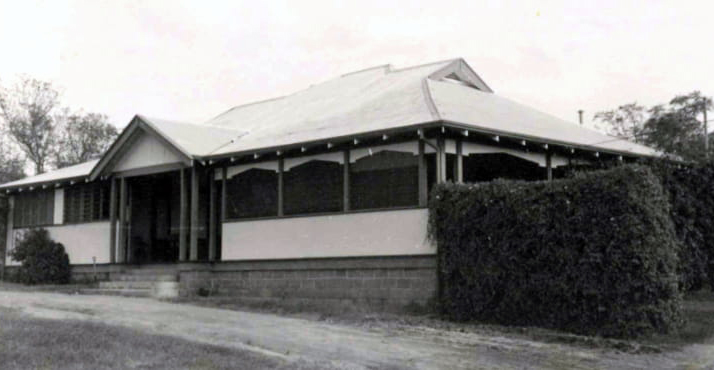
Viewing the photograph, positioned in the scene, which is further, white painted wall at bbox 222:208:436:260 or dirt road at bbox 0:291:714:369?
white painted wall at bbox 222:208:436:260

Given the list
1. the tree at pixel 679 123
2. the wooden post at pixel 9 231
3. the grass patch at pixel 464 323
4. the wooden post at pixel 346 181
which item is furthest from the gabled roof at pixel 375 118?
the tree at pixel 679 123

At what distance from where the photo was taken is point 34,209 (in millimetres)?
25125

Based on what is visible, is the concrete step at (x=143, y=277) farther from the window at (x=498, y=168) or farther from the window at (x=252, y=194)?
the window at (x=498, y=168)

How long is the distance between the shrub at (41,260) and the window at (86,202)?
88cm

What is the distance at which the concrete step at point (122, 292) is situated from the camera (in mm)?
18938

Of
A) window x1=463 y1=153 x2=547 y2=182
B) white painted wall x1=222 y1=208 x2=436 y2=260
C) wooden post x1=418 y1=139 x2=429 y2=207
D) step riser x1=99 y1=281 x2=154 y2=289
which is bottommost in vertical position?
step riser x1=99 y1=281 x2=154 y2=289

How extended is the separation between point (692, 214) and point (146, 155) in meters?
12.9

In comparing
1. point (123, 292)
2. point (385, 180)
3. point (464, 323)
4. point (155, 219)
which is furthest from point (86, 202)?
point (464, 323)

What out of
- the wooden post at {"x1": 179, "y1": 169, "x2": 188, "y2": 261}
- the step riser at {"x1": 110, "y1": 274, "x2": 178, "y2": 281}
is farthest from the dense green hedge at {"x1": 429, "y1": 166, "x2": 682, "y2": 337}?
the step riser at {"x1": 110, "y1": 274, "x2": 178, "y2": 281}

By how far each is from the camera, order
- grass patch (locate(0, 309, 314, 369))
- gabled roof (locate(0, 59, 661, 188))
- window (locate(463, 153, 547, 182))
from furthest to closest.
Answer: window (locate(463, 153, 547, 182))
gabled roof (locate(0, 59, 661, 188))
grass patch (locate(0, 309, 314, 369))

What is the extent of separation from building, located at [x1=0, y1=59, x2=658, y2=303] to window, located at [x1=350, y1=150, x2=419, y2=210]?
0.08ft

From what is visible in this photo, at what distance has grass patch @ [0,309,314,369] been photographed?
354 inches

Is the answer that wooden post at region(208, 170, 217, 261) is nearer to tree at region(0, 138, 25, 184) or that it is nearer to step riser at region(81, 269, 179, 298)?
step riser at region(81, 269, 179, 298)

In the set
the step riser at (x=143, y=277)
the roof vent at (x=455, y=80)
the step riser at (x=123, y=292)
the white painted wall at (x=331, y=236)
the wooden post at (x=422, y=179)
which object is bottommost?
the step riser at (x=123, y=292)
